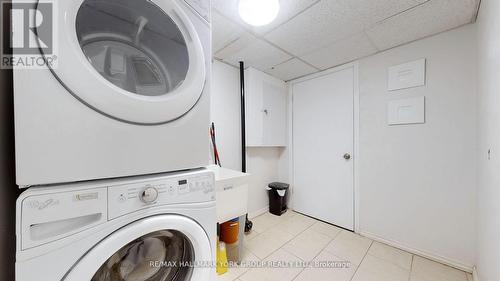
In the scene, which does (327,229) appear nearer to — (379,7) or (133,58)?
(379,7)

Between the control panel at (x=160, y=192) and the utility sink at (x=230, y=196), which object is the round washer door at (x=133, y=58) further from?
the utility sink at (x=230, y=196)

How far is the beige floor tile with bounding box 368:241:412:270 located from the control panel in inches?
69.3

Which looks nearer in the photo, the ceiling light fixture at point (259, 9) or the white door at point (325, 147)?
the ceiling light fixture at point (259, 9)

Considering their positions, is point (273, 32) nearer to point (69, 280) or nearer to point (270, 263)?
point (69, 280)

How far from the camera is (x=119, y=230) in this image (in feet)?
1.84

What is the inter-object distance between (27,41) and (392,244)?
268cm

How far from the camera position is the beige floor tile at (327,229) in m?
1.97

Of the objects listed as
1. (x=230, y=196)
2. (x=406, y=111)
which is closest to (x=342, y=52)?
(x=406, y=111)

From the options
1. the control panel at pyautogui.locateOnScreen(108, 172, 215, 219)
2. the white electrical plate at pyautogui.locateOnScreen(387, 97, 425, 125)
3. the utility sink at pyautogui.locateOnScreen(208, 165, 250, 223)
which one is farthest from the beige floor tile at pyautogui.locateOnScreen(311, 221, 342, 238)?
the control panel at pyautogui.locateOnScreen(108, 172, 215, 219)

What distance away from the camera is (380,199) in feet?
6.01

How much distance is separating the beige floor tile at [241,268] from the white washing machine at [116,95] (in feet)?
3.53

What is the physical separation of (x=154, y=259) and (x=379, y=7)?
203 cm

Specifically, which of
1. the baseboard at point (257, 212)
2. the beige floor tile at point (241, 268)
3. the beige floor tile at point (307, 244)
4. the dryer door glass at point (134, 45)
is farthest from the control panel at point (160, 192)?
the baseboard at point (257, 212)

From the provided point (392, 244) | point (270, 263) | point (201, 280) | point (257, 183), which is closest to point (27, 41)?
point (201, 280)
